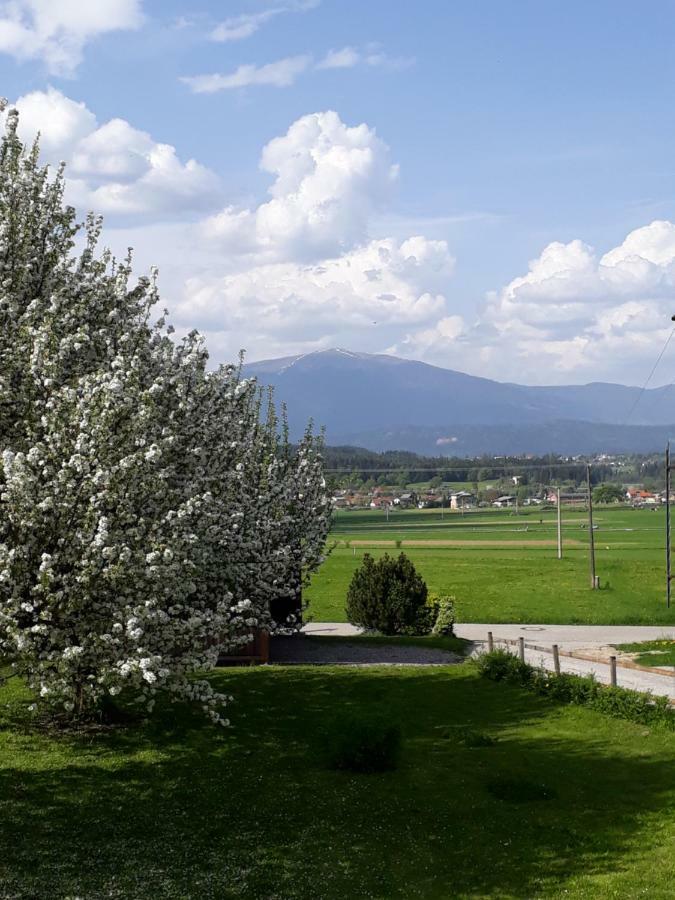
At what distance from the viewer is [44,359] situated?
18.1m

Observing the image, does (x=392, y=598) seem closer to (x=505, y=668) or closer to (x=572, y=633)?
(x=572, y=633)

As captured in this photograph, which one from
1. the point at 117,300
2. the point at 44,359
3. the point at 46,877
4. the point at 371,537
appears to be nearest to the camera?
the point at 46,877

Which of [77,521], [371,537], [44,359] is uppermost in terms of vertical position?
[44,359]

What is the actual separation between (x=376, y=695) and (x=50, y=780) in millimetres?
12615

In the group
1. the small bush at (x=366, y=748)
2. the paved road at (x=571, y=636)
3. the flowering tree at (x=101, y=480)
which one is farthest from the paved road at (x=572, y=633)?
the flowering tree at (x=101, y=480)

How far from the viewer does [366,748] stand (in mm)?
21266

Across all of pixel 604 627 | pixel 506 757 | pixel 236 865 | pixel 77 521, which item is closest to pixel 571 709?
pixel 506 757

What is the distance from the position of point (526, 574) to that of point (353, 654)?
43.8 metres

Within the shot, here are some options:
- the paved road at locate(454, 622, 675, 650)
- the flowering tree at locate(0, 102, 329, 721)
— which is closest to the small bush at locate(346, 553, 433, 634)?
the paved road at locate(454, 622, 675, 650)

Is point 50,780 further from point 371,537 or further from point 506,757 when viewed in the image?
point 371,537

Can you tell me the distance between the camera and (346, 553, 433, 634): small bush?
46.1m

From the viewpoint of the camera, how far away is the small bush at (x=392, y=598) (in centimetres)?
4609

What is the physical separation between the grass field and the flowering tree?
1951mm

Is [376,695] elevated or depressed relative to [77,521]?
depressed
